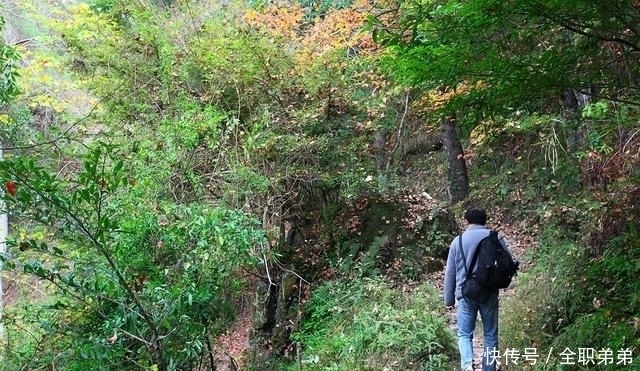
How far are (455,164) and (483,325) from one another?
7.02m

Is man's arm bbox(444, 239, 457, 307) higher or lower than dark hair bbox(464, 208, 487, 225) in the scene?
lower

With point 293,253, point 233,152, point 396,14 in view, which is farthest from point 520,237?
point 233,152

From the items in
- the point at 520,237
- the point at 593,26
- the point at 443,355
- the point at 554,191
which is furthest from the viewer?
the point at 520,237

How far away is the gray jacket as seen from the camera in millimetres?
4938

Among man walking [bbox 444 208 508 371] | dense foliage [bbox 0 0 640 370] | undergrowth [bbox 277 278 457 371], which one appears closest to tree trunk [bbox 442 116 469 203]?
dense foliage [bbox 0 0 640 370]

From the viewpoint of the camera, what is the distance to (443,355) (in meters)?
6.22

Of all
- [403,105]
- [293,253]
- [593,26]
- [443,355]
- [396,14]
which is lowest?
[443,355]

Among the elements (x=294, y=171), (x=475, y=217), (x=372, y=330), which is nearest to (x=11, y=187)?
(x=475, y=217)

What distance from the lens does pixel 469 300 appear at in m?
4.95

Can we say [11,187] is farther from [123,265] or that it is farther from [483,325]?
[483,325]

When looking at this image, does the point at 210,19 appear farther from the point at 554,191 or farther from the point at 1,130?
the point at 554,191

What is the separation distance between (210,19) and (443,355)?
679 cm

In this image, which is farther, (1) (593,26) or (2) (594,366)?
(2) (594,366)

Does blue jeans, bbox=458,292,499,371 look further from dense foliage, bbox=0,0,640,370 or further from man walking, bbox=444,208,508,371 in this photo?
dense foliage, bbox=0,0,640,370
